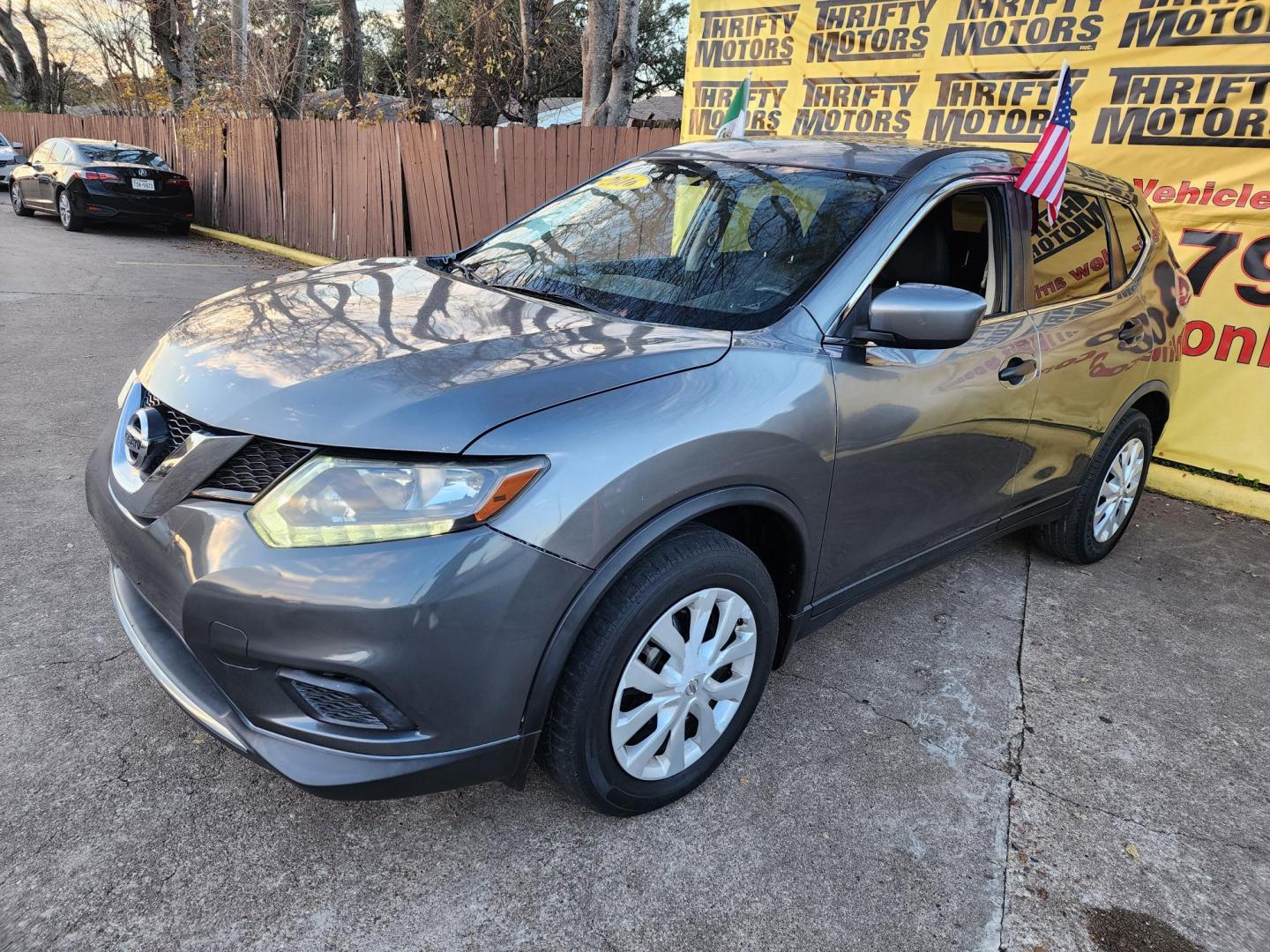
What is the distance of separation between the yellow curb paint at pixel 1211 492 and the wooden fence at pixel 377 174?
5.02m

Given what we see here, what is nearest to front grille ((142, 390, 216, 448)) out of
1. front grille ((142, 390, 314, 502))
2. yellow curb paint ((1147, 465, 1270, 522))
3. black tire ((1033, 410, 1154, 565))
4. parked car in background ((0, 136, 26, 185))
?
front grille ((142, 390, 314, 502))

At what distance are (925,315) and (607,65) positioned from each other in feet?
34.4

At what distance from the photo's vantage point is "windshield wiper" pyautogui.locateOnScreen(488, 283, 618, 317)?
2.67 metres

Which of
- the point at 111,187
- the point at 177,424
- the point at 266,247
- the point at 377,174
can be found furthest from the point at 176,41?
the point at 177,424

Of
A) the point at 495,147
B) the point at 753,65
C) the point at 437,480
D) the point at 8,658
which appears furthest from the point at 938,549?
the point at 495,147

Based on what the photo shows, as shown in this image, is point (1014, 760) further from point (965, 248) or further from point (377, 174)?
point (377, 174)

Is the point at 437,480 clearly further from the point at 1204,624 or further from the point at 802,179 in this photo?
the point at 1204,624

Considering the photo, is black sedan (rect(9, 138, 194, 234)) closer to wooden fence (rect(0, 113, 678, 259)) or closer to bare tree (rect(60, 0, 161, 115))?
wooden fence (rect(0, 113, 678, 259))

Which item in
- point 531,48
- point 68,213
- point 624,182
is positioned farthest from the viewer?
point 531,48

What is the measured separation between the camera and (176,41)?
69.3 feet

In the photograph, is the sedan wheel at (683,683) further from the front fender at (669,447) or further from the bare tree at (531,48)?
the bare tree at (531,48)

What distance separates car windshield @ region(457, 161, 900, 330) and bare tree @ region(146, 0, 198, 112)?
20695 millimetres

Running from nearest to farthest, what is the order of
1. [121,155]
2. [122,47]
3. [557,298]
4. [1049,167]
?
1. [557,298]
2. [1049,167]
3. [121,155]
4. [122,47]

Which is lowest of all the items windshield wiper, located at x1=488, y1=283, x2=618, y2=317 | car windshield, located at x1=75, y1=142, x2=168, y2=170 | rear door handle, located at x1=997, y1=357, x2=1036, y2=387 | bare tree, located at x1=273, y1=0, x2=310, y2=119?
car windshield, located at x1=75, y1=142, x2=168, y2=170
